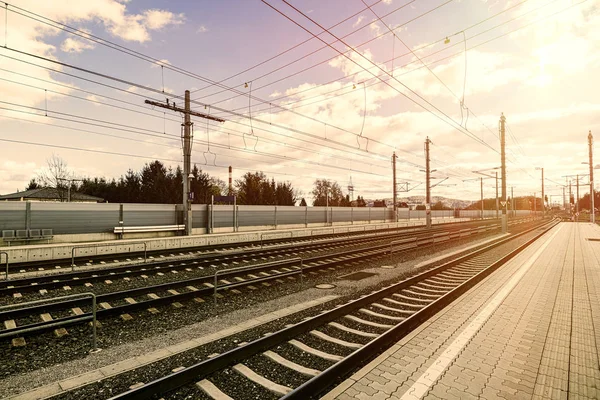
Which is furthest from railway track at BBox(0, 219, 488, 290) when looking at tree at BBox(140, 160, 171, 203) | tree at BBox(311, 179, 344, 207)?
tree at BBox(311, 179, 344, 207)

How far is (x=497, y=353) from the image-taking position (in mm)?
5250

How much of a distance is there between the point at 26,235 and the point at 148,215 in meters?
7.64

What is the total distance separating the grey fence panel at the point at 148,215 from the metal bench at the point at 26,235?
484 centimetres

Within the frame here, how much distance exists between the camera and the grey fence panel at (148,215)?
24.7m

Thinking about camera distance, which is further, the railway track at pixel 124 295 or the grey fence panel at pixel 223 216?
the grey fence panel at pixel 223 216

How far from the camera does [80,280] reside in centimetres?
1046

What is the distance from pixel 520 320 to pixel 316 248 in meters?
13.0

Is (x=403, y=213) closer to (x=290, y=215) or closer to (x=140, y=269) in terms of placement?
(x=290, y=215)

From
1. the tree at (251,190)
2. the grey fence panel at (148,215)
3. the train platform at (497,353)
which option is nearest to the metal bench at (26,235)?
the grey fence panel at (148,215)

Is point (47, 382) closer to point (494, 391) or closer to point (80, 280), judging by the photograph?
point (494, 391)

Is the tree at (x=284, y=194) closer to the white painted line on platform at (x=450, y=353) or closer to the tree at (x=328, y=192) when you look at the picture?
the tree at (x=328, y=192)

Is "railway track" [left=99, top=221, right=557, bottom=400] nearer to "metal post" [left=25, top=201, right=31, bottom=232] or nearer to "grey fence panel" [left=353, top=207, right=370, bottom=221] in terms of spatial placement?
"metal post" [left=25, top=201, right=31, bottom=232]

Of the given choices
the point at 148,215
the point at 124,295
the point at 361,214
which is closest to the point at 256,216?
the point at 148,215

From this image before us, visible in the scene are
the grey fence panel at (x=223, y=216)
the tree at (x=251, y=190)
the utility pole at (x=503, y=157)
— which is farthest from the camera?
the tree at (x=251, y=190)
